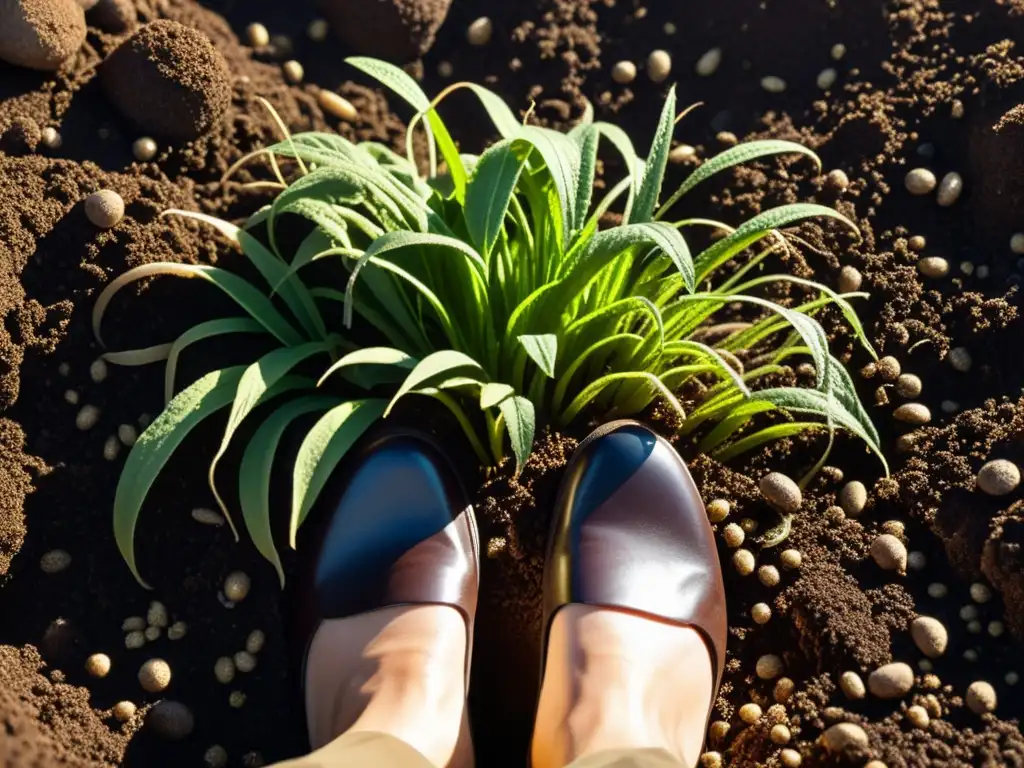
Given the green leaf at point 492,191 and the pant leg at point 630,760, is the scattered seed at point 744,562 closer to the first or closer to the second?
the pant leg at point 630,760

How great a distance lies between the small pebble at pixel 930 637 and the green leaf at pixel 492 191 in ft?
2.19

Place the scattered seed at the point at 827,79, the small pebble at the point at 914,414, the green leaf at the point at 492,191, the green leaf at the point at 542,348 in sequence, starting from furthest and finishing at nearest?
the scattered seed at the point at 827,79, the small pebble at the point at 914,414, the green leaf at the point at 492,191, the green leaf at the point at 542,348

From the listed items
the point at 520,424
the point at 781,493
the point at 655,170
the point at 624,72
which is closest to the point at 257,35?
the point at 624,72

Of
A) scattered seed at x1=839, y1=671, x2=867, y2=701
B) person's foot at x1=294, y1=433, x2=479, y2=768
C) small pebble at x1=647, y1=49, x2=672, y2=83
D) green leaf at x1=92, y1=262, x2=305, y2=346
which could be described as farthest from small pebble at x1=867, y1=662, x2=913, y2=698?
small pebble at x1=647, y1=49, x2=672, y2=83

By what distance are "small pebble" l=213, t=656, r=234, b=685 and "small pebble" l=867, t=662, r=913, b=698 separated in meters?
0.76

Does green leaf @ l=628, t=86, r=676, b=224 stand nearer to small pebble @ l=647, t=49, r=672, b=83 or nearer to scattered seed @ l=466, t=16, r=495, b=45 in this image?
small pebble @ l=647, t=49, r=672, b=83

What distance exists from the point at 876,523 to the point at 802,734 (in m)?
0.28

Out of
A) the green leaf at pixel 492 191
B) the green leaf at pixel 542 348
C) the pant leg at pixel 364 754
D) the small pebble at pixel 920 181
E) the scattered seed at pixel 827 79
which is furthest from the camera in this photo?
the scattered seed at pixel 827 79

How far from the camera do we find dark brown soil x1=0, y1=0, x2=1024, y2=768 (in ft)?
3.57

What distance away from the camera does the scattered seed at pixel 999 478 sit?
1104mm

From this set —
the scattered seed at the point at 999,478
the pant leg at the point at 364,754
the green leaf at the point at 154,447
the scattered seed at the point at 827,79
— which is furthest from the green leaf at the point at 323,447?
the scattered seed at the point at 827,79

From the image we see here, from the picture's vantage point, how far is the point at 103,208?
117 cm

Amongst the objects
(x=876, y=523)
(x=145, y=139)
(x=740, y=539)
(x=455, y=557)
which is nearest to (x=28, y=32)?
(x=145, y=139)

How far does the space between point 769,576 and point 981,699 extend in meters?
0.26
